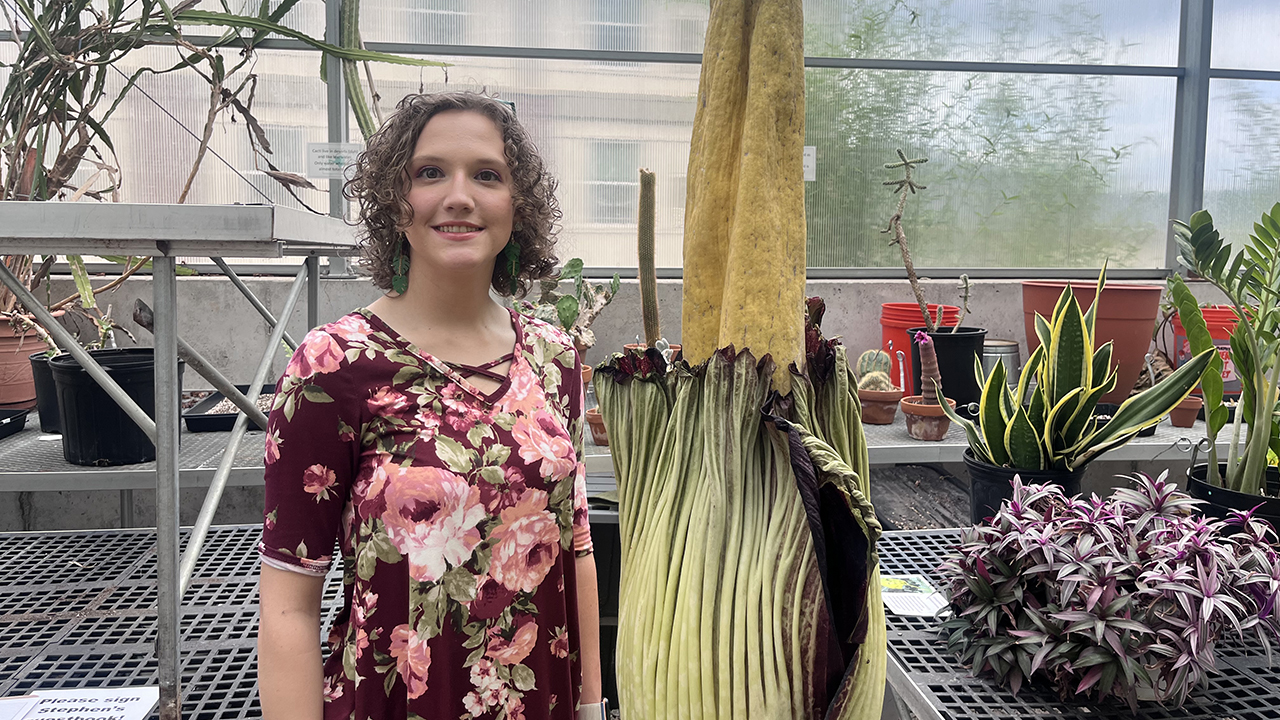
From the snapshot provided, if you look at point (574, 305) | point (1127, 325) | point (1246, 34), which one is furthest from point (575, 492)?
point (1246, 34)

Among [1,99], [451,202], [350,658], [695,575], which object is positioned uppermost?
[1,99]

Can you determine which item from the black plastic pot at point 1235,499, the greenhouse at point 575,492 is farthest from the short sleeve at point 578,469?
the black plastic pot at point 1235,499

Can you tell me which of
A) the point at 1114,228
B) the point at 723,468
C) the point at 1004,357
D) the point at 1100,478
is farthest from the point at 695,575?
the point at 1114,228

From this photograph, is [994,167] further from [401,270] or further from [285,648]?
[285,648]

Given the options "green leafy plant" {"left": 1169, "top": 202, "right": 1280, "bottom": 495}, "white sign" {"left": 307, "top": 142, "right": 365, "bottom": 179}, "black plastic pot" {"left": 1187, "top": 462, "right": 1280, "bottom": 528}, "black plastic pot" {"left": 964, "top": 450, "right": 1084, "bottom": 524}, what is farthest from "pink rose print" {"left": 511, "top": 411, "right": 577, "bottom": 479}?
"white sign" {"left": 307, "top": 142, "right": 365, "bottom": 179}

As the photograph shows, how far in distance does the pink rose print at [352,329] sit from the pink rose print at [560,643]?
399 millimetres

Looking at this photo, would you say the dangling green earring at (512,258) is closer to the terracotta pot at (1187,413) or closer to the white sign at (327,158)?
the white sign at (327,158)

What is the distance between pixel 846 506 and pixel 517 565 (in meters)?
0.40

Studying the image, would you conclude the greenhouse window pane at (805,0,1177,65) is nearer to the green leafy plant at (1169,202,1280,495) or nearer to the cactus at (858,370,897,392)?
the cactus at (858,370,897,392)

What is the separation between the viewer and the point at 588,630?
1021 millimetres

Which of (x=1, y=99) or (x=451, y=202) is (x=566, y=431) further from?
(x=1, y=99)

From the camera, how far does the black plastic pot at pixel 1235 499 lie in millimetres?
1272

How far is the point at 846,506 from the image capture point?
644 mm

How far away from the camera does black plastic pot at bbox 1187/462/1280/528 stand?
127 centimetres
